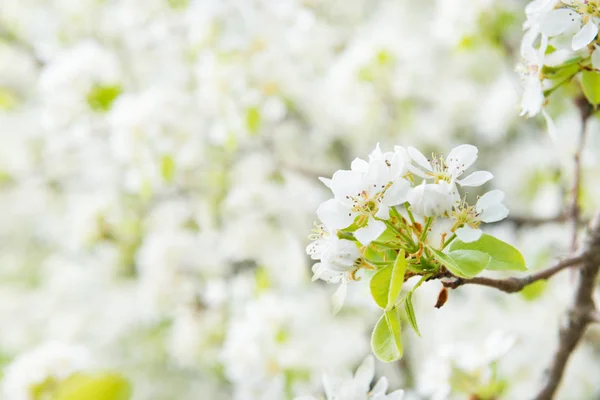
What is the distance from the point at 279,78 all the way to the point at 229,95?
132mm

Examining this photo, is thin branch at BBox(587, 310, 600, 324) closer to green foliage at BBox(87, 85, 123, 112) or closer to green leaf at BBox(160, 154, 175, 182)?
green leaf at BBox(160, 154, 175, 182)

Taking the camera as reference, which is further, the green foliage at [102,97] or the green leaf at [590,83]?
the green foliage at [102,97]

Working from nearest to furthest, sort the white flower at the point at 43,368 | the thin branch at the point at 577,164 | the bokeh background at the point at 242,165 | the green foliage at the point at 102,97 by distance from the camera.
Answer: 1. the thin branch at the point at 577,164
2. the white flower at the point at 43,368
3. the bokeh background at the point at 242,165
4. the green foliage at the point at 102,97

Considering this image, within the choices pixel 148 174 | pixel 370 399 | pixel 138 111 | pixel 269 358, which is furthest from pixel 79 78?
pixel 370 399

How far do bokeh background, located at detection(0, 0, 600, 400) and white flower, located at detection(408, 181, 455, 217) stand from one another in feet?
2.36

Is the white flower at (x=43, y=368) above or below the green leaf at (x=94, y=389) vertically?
above

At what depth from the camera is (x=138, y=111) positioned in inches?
54.5

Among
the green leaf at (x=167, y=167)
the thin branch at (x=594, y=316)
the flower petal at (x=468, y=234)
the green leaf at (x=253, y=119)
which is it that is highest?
the green leaf at (x=167, y=167)

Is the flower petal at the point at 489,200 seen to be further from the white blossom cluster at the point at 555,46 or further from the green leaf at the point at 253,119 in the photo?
the green leaf at the point at 253,119

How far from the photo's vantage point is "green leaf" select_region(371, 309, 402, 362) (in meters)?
0.43

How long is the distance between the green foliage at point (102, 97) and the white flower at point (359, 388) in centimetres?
107

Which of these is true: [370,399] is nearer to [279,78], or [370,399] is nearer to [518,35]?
[279,78]

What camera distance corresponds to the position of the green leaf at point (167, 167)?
1.34m

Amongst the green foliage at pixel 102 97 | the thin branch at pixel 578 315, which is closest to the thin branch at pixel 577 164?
the thin branch at pixel 578 315
